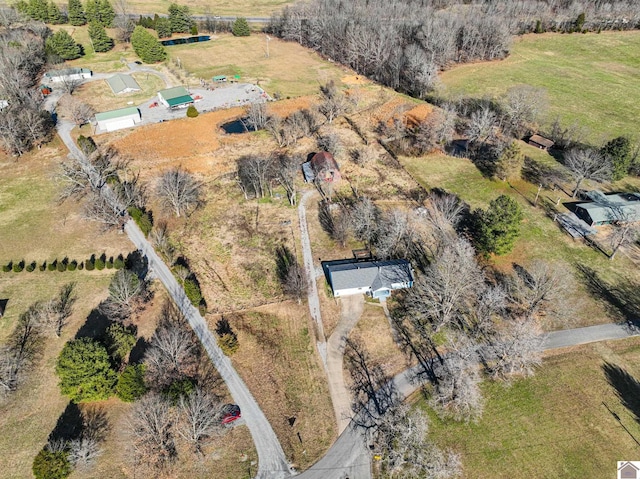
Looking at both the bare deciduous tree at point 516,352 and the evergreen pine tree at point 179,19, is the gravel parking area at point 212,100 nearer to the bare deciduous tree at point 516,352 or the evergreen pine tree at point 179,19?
the evergreen pine tree at point 179,19

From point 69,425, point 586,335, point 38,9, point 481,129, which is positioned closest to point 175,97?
point 481,129

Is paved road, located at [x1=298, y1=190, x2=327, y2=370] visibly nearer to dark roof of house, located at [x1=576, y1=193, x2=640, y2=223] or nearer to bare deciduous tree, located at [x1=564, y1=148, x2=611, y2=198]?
dark roof of house, located at [x1=576, y1=193, x2=640, y2=223]

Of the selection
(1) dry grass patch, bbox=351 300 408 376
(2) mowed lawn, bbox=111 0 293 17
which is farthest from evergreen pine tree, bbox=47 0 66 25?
(1) dry grass patch, bbox=351 300 408 376

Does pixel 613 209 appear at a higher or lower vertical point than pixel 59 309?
higher

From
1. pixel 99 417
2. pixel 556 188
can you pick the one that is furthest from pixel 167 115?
pixel 556 188

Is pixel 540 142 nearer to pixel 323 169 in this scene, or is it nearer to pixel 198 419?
pixel 323 169

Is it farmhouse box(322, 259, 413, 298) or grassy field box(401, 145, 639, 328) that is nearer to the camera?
grassy field box(401, 145, 639, 328)
